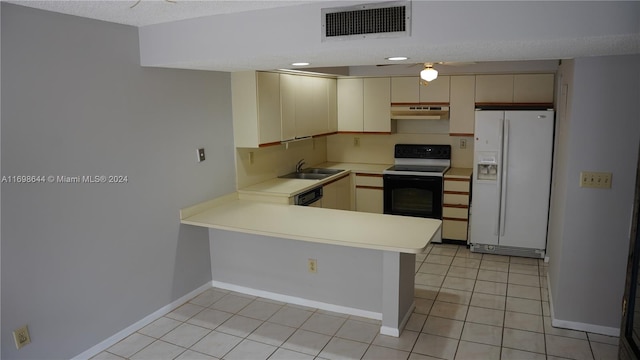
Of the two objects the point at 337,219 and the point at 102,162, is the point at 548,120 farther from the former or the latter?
the point at 102,162

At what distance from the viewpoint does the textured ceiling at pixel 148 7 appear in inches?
95.3

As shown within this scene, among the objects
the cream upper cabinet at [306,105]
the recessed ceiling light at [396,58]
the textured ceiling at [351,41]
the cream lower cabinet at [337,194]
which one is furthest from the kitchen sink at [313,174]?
the recessed ceiling light at [396,58]

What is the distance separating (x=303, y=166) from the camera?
579cm

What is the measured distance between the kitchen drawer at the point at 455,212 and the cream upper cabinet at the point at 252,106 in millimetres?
2258

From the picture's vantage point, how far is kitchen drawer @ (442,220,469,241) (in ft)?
17.1

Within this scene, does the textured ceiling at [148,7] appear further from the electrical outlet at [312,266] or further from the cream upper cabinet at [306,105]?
Result: the electrical outlet at [312,266]

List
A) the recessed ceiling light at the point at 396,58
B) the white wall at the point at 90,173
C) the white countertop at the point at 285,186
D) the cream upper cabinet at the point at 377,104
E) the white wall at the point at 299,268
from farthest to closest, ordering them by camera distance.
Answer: the cream upper cabinet at the point at 377,104, the white countertop at the point at 285,186, the white wall at the point at 299,268, the recessed ceiling light at the point at 396,58, the white wall at the point at 90,173

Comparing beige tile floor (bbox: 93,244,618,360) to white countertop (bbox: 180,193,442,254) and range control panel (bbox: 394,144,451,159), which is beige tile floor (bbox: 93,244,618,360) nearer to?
white countertop (bbox: 180,193,442,254)

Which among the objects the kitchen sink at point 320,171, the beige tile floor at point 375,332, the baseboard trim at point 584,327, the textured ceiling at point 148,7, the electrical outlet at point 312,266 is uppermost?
the textured ceiling at point 148,7

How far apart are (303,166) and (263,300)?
7.38ft

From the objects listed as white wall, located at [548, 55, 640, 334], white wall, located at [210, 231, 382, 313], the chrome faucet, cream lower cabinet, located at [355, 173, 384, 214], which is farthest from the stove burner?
white wall, located at [210, 231, 382, 313]

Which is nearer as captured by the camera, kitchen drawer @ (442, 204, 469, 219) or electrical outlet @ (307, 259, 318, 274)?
electrical outlet @ (307, 259, 318, 274)

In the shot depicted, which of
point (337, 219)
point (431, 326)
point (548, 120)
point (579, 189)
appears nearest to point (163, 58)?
point (337, 219)

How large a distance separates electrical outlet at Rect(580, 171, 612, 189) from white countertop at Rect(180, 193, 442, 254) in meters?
1.02
